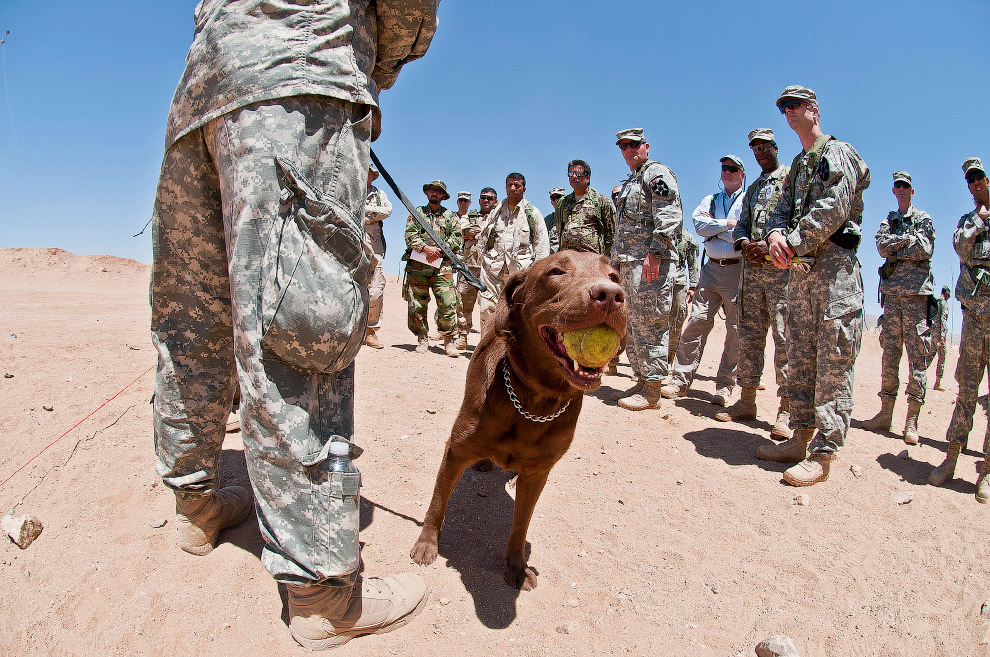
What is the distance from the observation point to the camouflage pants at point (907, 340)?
6.26 meters

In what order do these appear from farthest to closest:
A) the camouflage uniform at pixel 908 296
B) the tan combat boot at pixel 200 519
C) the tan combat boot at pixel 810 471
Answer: the camouflage uniform at pixel 908 296 < the tan combat boot at pixel 810 471 < the tan combat boot at pixel 200 519

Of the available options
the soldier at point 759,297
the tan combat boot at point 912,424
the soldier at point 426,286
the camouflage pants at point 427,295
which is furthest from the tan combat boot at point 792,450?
the camouflage pants at point 427,295

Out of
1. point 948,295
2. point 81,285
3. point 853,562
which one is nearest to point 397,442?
point 853,562

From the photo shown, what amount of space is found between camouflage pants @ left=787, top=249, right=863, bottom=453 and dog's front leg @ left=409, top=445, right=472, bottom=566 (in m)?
3.03

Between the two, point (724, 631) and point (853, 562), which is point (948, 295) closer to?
point (853, 562)

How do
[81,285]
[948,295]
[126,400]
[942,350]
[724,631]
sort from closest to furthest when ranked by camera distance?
[724,631] < [126,400] < [948,295] < [942,350] < [81,285]

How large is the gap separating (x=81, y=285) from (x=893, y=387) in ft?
75.4

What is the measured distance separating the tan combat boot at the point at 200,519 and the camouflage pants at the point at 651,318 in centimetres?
439

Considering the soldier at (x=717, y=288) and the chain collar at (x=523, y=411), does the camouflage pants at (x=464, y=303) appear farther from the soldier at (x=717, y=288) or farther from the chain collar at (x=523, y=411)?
the chain collar at (x=523, y=411)

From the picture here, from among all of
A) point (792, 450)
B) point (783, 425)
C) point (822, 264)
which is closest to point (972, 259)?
point (822, 264)

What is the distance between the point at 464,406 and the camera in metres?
2.81

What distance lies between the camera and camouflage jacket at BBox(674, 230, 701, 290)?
645cm

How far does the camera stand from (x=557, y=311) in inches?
90.8

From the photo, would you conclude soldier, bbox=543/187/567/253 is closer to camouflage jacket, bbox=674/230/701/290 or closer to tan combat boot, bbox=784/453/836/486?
camouflage jacket, bbox=674/230/701/290
